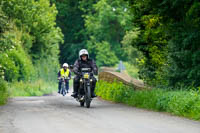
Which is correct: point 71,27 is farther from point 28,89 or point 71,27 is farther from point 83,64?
point 83,64

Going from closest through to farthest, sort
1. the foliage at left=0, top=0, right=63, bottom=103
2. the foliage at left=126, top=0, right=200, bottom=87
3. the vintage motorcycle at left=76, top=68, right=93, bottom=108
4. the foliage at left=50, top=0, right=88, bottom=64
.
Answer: the foliage at left=126, top=0, right=200, bottom=87 < the vintage motorcycle at left=76, top=68, right=93, bottom=108 < the foliage at left=0, top=0, right=63, bottom=103 < the foliage at left=50, top=0, right=88, bottom=64

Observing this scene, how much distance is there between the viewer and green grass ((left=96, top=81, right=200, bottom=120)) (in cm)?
1396

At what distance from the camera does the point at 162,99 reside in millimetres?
15812

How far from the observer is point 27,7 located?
41062mm

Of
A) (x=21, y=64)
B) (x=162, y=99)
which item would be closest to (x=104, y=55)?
(x=21, y=64)

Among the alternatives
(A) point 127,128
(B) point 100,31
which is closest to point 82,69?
(A) point 127,128

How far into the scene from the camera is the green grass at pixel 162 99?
1396 cm

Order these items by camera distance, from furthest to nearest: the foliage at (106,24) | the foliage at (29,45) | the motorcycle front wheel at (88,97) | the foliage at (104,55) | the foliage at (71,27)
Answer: the foliage at (71,27) → the foliage at (104,55) → the foliage at (106,24) → the foliage at (29,45) → the motorcycle front wheel at (88,97)

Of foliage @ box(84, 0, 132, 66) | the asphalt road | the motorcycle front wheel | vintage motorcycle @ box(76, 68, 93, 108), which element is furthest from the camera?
foliage @ box(84, 0, 132, 66)

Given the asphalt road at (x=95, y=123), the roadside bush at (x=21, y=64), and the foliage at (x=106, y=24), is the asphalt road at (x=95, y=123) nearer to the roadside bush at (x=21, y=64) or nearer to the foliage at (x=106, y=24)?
the roadside bush at (x=21, y=64)

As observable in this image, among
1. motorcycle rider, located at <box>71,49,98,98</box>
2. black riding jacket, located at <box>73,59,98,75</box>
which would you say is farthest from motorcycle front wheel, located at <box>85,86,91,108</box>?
black riding jacket, located at <box>73,59,98,75</box>

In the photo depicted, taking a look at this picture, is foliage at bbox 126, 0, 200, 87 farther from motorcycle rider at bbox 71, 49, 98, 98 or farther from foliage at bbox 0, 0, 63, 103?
foliage at bbox 0, 0, 63, 103

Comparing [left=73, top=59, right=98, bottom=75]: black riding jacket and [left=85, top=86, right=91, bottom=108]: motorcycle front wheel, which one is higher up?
[left=73, top=59, right=98, bottom=75]: black riding jacket

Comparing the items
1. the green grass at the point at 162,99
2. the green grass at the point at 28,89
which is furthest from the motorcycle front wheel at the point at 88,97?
the green grass at the point at 28,89
